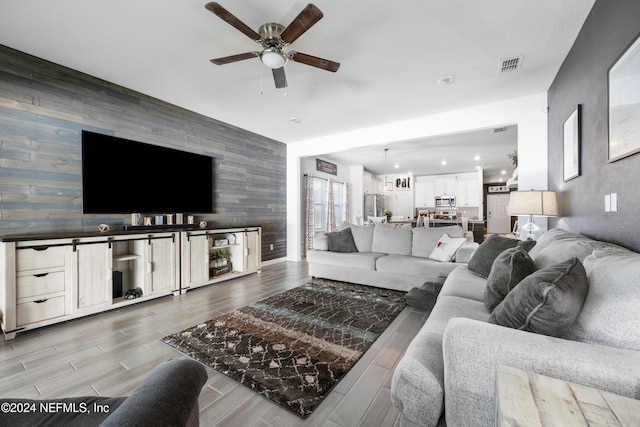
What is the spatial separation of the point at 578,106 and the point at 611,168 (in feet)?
2.85

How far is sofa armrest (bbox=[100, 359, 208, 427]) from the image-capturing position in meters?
0.53

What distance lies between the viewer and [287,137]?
5457 mm

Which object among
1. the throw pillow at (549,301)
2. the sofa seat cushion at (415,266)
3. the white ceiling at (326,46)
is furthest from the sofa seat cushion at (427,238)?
the throw pillow at (549,301)

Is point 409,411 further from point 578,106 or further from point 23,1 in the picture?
point 23,1

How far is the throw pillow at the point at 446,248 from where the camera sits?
3.40 m

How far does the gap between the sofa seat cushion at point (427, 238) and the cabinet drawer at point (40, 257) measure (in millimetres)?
4177

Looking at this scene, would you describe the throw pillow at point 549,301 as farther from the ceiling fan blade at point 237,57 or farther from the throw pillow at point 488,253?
the ceiling fan blade at point 237,57

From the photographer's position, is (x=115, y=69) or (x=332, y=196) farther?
(x=332, y=196)

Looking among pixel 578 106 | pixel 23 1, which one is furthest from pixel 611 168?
pixel 23 1

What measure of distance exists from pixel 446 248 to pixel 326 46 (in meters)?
2.83

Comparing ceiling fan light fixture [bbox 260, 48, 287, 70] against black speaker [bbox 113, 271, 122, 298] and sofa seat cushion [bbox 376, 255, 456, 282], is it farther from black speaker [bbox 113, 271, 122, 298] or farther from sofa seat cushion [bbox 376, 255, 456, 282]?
black speaker [bbox 113, 271, 122, 298]

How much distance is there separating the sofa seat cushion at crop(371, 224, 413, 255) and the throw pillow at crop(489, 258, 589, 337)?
2914 millimetres

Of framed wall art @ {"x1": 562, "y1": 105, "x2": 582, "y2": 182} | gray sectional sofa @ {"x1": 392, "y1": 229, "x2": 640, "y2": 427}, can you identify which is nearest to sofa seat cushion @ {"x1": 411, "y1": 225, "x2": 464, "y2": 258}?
framed wall art @ {"x1": 562, "y1": 105, "x2": 582, "y2": 182}

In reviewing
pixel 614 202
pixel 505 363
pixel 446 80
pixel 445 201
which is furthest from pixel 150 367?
pixel 445 201
